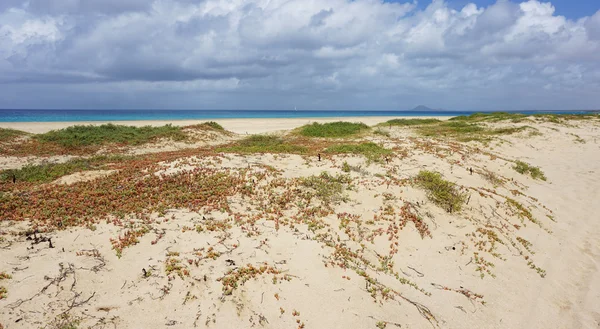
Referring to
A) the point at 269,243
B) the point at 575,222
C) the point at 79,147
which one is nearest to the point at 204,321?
the point at 269,243

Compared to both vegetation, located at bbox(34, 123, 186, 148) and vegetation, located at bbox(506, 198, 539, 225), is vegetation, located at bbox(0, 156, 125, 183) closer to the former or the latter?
vegetation, located at bbox(34, 123, 186, 148)

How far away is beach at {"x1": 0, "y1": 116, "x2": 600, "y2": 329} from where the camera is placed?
6684mm

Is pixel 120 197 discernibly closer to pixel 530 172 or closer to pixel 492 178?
pixel 492 178

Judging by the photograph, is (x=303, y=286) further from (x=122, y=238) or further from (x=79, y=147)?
(x=79, y=147)

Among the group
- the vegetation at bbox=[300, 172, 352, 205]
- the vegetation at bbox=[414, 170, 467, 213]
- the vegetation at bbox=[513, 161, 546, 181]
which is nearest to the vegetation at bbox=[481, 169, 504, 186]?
the vegetation at bbox=[513, 161, 546, 181]

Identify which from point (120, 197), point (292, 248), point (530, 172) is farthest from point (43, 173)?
point (530, 172)

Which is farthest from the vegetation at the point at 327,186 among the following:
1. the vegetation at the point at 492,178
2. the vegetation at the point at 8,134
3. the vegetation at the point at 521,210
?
the vegetation at the point at 8,134

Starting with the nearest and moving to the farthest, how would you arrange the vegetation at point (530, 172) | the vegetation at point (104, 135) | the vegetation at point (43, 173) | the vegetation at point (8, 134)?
the vegetation at point (43, 173), the vegetation at point (530, 172), the vegetation at point (8, 134), the vegetation at point (104, 135)

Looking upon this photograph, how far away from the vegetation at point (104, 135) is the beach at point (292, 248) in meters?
12.9

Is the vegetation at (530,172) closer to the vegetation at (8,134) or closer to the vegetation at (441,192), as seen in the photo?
the vegetation at (441,192)

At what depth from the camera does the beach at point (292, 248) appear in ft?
21.9

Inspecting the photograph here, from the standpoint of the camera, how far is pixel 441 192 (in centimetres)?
1269

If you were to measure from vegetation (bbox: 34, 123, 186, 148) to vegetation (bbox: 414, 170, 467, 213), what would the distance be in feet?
80.1

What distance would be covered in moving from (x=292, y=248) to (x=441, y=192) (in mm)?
7197
